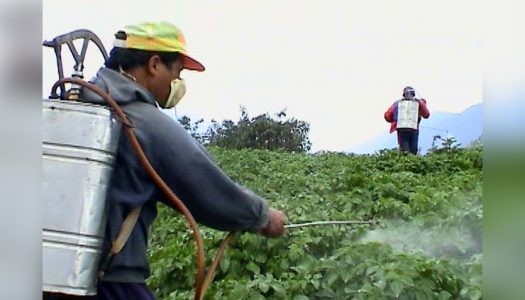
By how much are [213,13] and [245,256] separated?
0.67 m

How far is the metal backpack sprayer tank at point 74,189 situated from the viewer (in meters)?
2.09

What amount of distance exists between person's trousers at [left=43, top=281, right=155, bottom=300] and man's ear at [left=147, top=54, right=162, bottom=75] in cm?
57

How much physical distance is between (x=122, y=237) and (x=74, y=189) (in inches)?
6.9

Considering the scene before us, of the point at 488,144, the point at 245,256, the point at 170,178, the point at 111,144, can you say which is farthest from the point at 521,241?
the point at 111,144

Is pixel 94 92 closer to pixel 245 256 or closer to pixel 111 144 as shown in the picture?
pixel 111 144

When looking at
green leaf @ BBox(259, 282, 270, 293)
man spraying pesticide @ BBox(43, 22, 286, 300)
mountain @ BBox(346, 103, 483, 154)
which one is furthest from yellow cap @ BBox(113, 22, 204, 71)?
green leaf @ BBox(259, 282, 270, 293)

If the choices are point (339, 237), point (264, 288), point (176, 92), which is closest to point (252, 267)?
point (264, 288)

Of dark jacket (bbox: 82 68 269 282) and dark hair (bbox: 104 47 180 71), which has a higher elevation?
dark hair (bbox: 104 47 180 71)

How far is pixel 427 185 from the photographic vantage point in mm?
2291

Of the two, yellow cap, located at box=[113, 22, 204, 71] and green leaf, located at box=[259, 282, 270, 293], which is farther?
green leaf, located at box=[259, 282, 270, 293]

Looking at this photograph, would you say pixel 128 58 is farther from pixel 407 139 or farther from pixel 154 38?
pixel 407 139

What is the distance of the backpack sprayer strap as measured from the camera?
2129 mm

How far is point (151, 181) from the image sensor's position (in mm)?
2146

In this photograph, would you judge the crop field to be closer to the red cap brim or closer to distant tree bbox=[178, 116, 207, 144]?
distant tree bbox=[178, 116, 207, 144]
